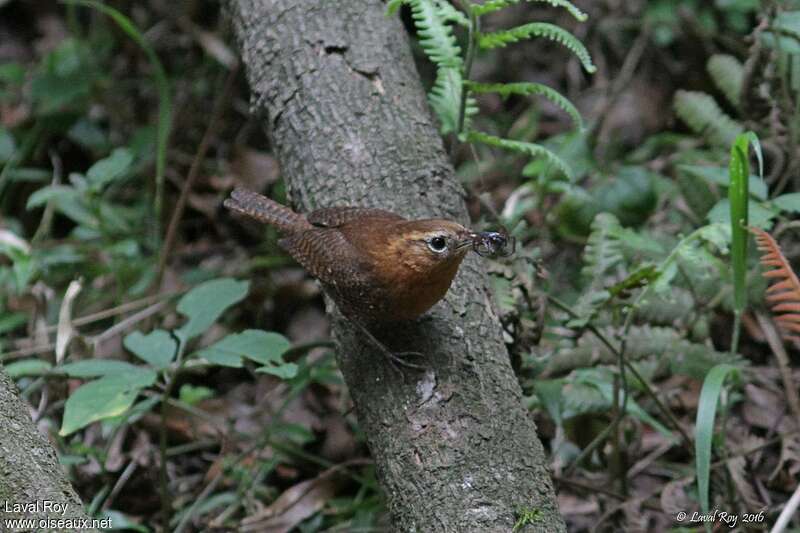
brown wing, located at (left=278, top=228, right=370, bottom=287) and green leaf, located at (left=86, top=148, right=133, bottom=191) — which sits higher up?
brown wing, located at (left=278, top=228, right=370, bottom=287)

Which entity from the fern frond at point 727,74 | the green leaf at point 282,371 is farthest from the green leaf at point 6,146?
the fern frond at point 727,74

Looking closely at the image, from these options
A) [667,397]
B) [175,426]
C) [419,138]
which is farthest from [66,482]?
[667,397]

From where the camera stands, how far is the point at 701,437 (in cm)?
266

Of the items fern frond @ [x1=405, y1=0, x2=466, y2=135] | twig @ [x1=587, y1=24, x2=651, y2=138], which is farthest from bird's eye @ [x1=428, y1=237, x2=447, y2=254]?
twig @ [x1=587, y1=24, x2=651, y2=138]

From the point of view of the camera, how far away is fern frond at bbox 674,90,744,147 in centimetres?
426

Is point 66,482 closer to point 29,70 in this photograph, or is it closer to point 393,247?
point 393,247

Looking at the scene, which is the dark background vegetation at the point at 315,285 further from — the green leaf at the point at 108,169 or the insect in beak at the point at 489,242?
the insect in beak at the point at 489,242

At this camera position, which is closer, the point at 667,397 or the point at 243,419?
the point at 667,397

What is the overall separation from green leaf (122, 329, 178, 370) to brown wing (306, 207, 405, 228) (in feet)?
2.13

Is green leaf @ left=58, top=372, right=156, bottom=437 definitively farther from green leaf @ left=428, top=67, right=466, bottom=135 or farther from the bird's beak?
green leaf @ left=428, top=67, right=466, bottom=135

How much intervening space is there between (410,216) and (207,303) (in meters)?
0.82

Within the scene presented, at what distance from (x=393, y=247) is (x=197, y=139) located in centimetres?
345

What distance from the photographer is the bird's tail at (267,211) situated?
126 inches

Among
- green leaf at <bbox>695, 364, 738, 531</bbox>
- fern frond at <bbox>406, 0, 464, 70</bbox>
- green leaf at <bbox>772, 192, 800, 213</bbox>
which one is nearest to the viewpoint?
green leaf at <bbox>695, 364, 738, 531</bbox>
